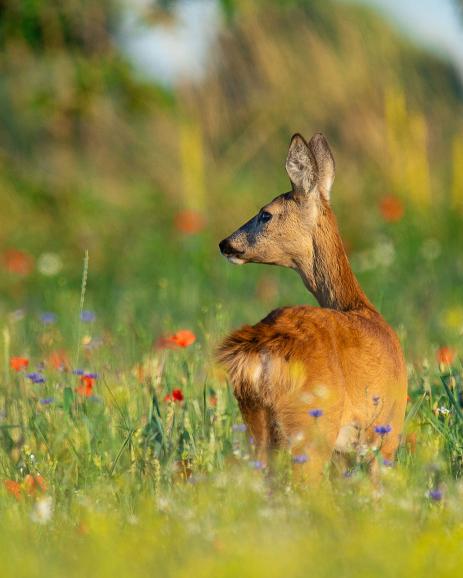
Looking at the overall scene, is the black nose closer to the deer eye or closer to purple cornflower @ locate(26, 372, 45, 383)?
the deer eye

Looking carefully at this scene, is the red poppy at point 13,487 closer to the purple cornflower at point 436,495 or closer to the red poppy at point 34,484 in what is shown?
the red poppy at point 34,484

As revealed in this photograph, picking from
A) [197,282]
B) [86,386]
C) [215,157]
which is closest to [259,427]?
[86,386]

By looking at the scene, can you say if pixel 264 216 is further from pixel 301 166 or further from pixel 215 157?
pixel 215 157

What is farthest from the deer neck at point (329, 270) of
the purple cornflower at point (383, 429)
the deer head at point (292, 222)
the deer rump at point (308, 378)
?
the purple cornflower at point (383, 429)

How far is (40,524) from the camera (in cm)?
323

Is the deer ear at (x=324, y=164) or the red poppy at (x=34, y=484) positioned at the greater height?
the deer ear at (x=324, y=164)

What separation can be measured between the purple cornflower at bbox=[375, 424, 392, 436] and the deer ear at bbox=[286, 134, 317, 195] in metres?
1.40

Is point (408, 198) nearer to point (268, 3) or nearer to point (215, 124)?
point (215, 124)

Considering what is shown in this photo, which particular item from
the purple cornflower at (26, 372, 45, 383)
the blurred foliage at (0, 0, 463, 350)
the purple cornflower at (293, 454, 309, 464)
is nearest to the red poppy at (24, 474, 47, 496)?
the purple cornflower at (26, 372, 45, 383)

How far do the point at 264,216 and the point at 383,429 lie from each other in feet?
5.00

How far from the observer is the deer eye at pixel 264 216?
504cm

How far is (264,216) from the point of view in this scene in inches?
199

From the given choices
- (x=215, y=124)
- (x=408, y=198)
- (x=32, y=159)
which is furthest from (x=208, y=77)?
(x=408, y=198)

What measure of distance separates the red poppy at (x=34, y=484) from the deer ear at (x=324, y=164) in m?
1.93
